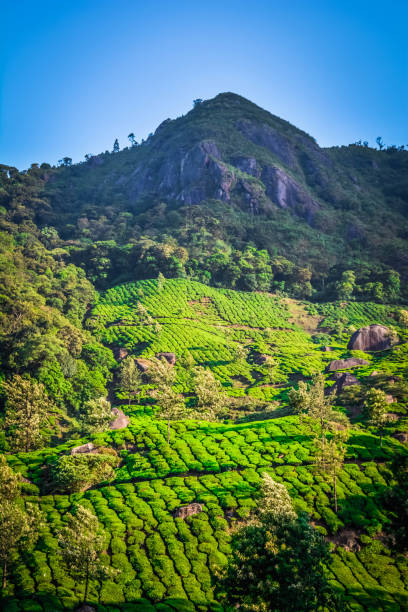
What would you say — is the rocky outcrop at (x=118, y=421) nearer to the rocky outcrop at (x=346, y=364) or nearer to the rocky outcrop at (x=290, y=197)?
the rocky outcrop at (x=346, y=364)

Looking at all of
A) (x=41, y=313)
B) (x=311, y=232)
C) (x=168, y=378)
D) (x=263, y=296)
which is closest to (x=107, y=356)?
(x=41, y=313)

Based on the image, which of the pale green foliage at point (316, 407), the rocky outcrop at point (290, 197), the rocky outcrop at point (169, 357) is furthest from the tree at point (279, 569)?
the rocky outcrop at point (290, 197)

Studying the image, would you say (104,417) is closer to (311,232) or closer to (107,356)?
(107,356)

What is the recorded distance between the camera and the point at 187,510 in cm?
3709

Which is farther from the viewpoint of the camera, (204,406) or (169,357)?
(169,357)

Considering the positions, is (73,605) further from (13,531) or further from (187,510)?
(187,510)

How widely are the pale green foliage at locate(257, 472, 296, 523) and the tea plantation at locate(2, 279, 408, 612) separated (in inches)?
269

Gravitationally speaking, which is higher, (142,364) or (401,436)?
(142,364)

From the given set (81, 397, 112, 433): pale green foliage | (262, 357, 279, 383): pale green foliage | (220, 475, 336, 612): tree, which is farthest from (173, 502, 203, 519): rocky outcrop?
(262, 357, 279, 383): pale green foliage

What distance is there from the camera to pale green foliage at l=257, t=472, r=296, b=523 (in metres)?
23.0

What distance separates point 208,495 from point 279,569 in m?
19.6

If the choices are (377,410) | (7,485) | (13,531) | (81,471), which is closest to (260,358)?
(377,410)

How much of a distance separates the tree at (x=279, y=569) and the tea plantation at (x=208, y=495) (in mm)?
7653

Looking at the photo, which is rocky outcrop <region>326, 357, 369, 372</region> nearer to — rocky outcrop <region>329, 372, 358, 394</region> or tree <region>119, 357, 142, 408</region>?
rocky outcrop <region>329, 372, 358, 394</region>
